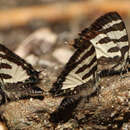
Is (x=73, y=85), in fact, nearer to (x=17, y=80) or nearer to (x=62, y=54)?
(x=17, y=80)

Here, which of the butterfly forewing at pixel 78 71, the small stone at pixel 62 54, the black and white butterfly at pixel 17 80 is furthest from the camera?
the small stone at pixel 62 54

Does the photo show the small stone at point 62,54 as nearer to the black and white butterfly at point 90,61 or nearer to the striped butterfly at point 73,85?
the black and white butterfly at point 90,61

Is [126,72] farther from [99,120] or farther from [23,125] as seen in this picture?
[23,125]

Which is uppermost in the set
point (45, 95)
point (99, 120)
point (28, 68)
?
point (28, 68)

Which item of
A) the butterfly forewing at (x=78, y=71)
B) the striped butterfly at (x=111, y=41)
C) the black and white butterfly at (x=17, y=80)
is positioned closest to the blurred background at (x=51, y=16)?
the striped butterfly at (x=111, y=41)

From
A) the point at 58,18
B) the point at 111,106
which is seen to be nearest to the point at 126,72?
the point at 111,106

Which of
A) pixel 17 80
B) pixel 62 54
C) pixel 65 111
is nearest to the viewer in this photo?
pixel 65 111

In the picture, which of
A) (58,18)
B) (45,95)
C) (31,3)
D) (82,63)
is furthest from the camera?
(31,3)

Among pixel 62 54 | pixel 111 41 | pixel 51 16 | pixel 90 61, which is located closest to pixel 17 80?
pixel 90 61
